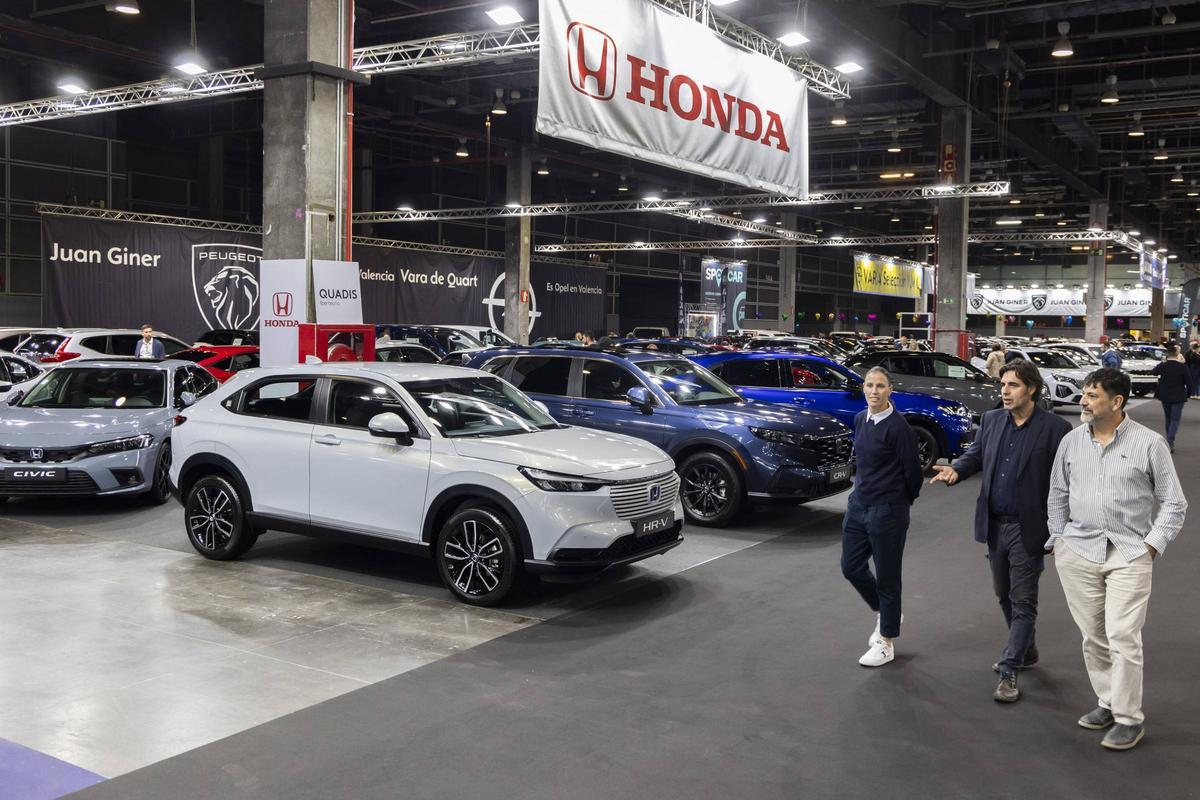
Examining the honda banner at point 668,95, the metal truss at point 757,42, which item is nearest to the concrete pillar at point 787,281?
the metal truss at point 757,42

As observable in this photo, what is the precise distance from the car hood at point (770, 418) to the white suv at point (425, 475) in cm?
222

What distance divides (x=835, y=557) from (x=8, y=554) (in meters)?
7.07

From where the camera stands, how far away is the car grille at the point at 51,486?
9.62m

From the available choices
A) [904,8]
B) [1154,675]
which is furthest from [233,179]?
[1154,675]

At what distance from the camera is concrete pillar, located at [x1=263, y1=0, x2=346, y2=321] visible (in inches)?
495

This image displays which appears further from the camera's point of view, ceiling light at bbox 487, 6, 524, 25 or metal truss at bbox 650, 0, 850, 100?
ceiling light at bbox 487, 6, 524, 25

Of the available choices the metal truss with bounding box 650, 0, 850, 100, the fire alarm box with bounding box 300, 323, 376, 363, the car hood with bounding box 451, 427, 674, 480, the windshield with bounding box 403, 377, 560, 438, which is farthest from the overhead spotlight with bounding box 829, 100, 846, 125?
the car hood with bounding box 451, 427, 674, 480

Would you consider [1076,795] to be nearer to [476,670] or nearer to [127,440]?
[476,670]

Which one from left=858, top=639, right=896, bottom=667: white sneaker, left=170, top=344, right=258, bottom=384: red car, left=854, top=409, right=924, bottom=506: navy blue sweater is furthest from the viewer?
left=170, top=344, right=258, bottom=384: red car

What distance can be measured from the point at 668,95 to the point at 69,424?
7.04 metres

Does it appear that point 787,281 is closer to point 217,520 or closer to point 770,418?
point 770,418

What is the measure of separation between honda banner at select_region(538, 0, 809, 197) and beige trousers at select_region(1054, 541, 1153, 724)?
6.03m

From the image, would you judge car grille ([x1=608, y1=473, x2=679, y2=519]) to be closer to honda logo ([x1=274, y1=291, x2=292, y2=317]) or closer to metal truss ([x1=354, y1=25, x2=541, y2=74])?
honda logo ([x1=274, y1=291, x2=292, y2=317])

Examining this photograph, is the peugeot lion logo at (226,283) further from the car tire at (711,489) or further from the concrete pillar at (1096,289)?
the concrete pillar at (1096,289)
